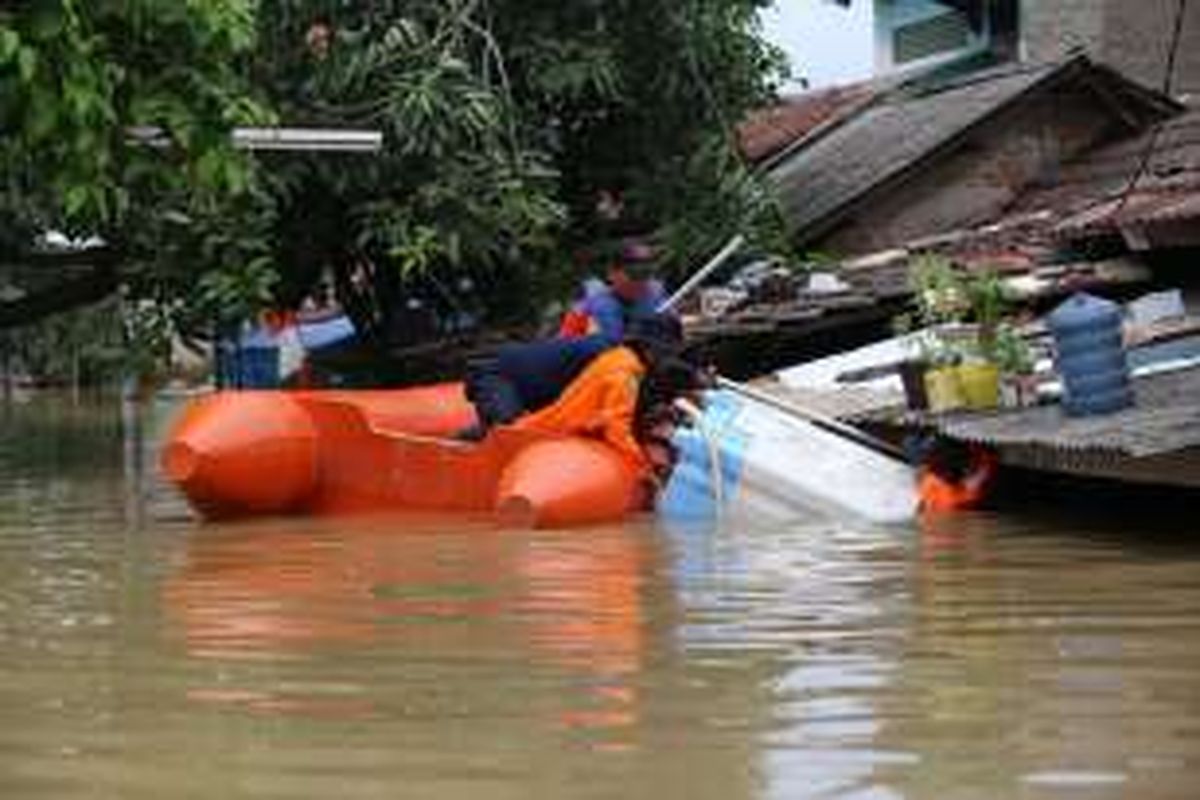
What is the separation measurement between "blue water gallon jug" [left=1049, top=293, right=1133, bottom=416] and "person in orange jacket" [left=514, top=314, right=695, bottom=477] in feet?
9.35

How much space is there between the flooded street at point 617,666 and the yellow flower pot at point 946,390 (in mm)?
905

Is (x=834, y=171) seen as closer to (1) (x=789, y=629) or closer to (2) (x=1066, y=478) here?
(2) (x=1066, y=478)

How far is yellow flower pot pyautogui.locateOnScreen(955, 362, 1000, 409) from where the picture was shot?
12.6 metres

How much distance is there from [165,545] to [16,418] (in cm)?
2264

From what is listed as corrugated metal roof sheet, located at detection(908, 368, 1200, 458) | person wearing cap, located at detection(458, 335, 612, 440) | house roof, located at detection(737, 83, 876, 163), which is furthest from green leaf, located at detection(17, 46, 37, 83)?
house roof, located at detection(737, 83, 876, 163)

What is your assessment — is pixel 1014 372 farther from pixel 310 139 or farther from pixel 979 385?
pixel 310 139

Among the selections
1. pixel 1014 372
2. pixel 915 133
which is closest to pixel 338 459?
pixel 1014 372

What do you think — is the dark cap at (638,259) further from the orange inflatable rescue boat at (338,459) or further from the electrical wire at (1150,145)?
the orange inflatable rescue boat at (338,459)

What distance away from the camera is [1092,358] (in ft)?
36.8

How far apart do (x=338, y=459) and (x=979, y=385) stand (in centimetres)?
423

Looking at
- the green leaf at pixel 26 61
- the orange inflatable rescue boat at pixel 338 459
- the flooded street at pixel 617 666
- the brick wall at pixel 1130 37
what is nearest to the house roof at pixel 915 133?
the brick wall at pixel 1130 37

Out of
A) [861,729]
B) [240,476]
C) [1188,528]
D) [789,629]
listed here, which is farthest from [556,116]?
[861,729]

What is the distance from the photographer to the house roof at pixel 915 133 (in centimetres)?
1955

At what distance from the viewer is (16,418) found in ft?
111
